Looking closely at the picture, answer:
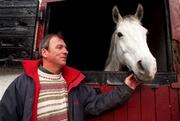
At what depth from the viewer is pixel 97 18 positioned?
4.95 metres

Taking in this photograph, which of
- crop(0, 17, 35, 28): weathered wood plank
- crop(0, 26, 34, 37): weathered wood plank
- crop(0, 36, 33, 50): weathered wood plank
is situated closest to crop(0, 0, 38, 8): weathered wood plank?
crop(0, 17, 35, 28): weathered wood plank

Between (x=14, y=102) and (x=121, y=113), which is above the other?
(x=14, y=102)

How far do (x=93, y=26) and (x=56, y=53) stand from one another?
2466 mm

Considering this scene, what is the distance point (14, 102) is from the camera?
8.18 ft

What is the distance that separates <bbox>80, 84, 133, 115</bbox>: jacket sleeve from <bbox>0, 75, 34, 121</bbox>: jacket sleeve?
525mm

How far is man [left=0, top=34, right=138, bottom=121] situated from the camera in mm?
2486

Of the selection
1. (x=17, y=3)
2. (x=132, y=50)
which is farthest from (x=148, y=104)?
(x=17, y=3)

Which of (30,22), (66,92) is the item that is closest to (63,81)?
(66,92)

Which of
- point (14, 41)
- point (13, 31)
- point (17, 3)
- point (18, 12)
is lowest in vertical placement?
point (14, 41)

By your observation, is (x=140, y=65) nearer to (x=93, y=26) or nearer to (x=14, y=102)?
(x=14, y=102)

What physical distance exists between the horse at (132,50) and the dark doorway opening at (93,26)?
619mm

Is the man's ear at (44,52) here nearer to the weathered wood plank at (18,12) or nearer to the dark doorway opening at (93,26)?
the weathered wood plank at (18,12)

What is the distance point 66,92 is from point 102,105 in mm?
325

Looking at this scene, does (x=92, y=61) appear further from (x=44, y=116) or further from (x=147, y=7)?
(x=44, y=116)
